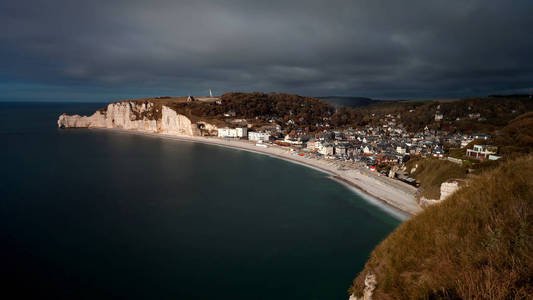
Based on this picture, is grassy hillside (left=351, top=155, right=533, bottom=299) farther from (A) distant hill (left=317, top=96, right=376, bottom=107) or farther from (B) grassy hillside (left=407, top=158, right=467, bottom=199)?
(A) distant hill (left=317, top=96, right=376, bottom=107)

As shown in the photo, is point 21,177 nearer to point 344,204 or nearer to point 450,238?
point 344,204

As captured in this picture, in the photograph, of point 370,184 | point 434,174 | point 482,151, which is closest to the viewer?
point 434,174

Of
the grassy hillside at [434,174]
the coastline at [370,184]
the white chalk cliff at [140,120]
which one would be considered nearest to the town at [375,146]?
the grassy hillside at [434,174]

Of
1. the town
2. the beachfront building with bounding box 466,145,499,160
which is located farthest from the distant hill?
the beachfront building with bounding box 466,145,499,160

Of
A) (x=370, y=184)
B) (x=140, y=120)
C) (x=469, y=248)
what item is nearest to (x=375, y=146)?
(x=370, y=184)

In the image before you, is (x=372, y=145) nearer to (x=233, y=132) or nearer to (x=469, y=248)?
(x=233, y=132)

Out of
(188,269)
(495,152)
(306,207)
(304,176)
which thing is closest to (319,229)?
(306,207)

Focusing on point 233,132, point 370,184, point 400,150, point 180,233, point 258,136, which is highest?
point 233,132
